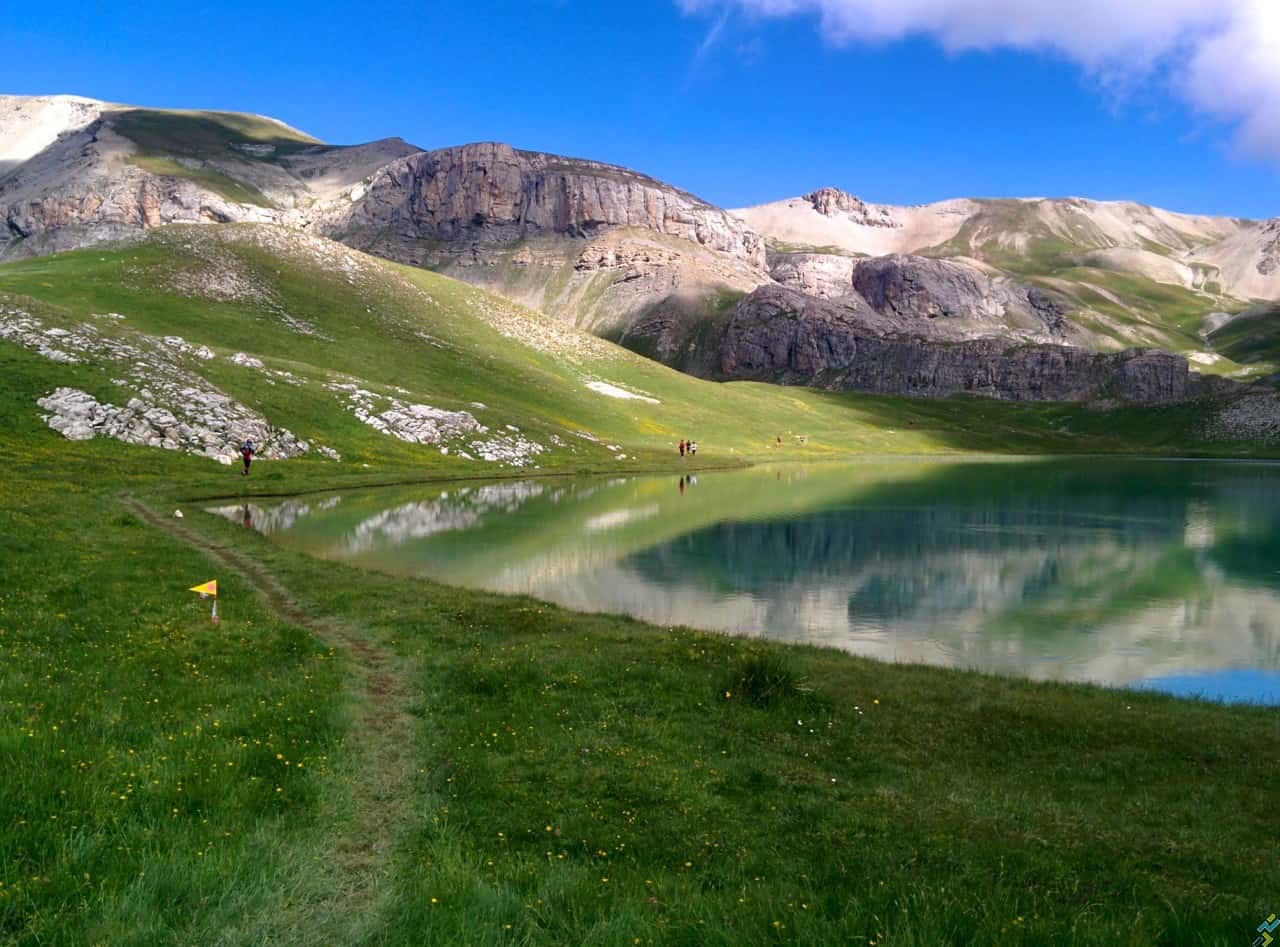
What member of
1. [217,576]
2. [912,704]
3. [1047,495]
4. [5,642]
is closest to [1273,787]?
[912,704]

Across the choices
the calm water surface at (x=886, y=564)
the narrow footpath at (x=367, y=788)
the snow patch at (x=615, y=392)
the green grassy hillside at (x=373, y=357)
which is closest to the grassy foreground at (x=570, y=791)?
the narrow footpath at (x=367, y=788)

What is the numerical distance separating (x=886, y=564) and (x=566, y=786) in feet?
109

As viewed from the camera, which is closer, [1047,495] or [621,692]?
[621,692]

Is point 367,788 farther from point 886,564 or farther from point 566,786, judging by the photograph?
point 886,564

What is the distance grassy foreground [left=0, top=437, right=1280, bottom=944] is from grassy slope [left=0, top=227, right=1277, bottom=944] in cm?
6

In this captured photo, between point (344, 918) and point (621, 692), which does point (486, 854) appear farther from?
point (621, 692)

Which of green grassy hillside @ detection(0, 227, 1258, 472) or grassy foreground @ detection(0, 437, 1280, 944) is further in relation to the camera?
green grassy hillside @ detection(0, 227, 1258, 472)

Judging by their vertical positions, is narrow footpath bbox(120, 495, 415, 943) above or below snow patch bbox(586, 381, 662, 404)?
below

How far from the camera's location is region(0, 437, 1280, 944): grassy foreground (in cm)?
823

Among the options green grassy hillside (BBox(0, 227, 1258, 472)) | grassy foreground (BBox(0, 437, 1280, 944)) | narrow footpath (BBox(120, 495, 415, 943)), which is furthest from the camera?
green grassy hillside (BBox(0, 227, 1258, 472))

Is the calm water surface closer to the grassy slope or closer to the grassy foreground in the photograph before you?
the grassy slope

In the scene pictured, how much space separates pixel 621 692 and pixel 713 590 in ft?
57.9

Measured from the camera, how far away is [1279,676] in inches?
1001

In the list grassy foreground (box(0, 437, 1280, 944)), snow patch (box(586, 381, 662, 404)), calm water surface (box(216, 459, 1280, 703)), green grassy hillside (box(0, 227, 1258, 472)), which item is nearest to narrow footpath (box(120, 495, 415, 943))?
grassy foreground (box(0, 437, 1280, 944))
